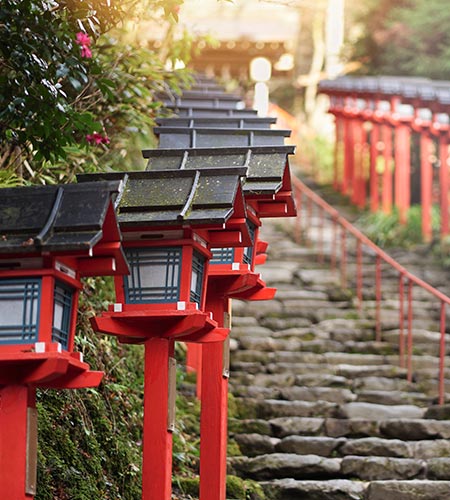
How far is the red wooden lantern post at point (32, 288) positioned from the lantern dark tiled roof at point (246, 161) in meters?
2.23

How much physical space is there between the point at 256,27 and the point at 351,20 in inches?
111

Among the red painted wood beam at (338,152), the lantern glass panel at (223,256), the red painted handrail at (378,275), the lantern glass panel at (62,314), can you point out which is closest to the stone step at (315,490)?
the lantern glass panel at (223,256)

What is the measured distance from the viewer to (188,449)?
10.9 meters

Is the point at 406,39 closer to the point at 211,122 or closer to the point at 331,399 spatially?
the point at 331,399

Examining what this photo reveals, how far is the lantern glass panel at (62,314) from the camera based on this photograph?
6.32 metres

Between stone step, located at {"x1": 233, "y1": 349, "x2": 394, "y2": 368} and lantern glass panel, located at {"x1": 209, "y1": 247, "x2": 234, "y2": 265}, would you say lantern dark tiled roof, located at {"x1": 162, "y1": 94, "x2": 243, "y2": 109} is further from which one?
lantern glass panel, located at {"x1": 209, "y1": 247, "x2": 234, "y2": 265}

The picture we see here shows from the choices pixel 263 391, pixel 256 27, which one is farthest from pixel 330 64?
pixel 263 391

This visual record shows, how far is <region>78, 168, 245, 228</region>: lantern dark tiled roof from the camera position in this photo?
23.5 ft

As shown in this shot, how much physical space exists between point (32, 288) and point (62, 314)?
0.27 metres

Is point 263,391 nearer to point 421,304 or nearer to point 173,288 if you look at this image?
point 421,304

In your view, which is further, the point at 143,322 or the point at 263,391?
the point at 263,391

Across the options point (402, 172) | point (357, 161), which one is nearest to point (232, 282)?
point (402, 172)

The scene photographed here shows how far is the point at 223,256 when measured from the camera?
29.5 ft

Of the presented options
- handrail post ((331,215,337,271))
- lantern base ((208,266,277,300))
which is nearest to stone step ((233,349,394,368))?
handrail post ((331,215,337,271))
